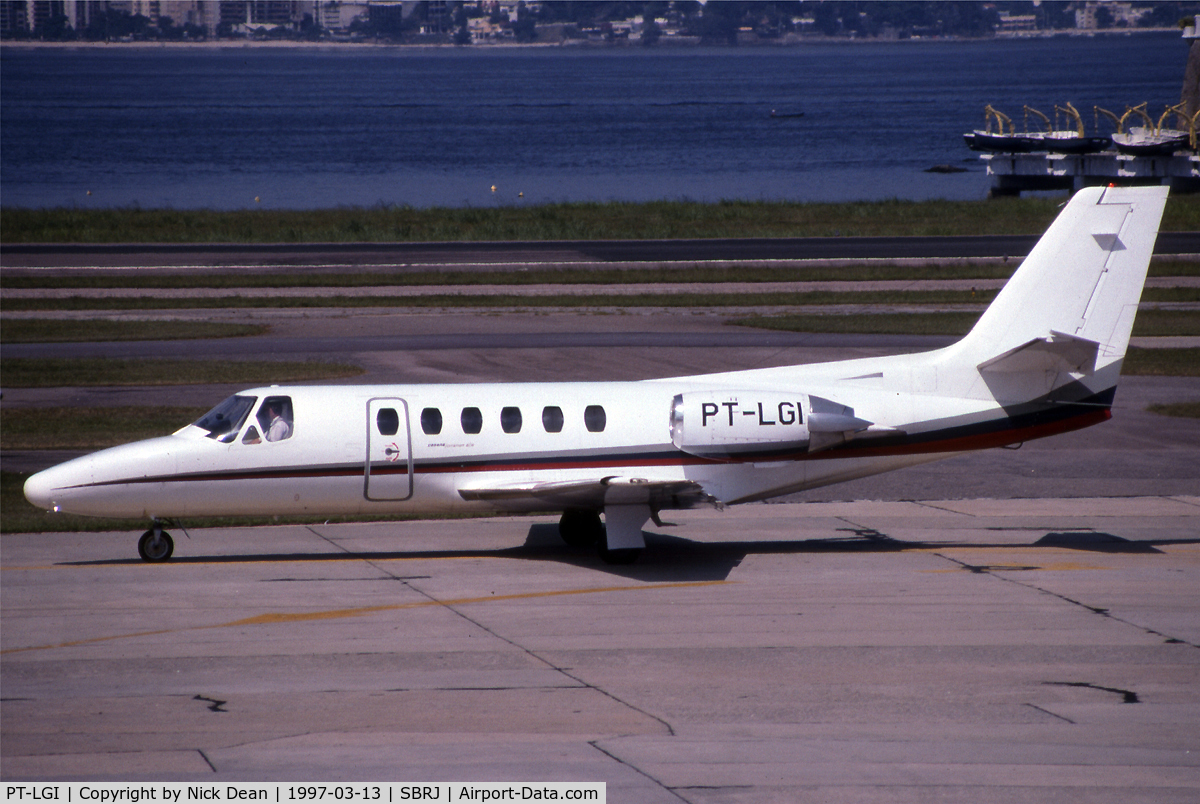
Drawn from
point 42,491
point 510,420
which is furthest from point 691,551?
point 42,491

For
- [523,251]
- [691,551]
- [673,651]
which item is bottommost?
[523,251]

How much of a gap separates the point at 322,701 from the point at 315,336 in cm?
2843

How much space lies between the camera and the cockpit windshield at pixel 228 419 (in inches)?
734

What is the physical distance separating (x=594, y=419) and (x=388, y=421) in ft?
9.81

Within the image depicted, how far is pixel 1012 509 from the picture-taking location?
22547 millimetres

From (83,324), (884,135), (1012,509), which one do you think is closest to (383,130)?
(884,135)

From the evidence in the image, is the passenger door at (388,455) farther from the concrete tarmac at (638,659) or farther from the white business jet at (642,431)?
the concrete tarmac at (638,659)

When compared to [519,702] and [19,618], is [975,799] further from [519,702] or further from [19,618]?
[19,618]

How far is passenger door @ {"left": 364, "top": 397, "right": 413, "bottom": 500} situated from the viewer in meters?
18.7

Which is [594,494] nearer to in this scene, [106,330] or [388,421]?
[388,421]

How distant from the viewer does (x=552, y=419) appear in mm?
18906

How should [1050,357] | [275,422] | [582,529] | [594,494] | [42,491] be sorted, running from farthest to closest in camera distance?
[582,529], [1050,357], [275,422], [594,494], [42,491]

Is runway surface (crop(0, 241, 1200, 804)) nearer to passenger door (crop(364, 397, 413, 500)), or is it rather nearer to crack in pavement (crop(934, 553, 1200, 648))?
crack in pavement (crop(934, 553, 1200, 648))
